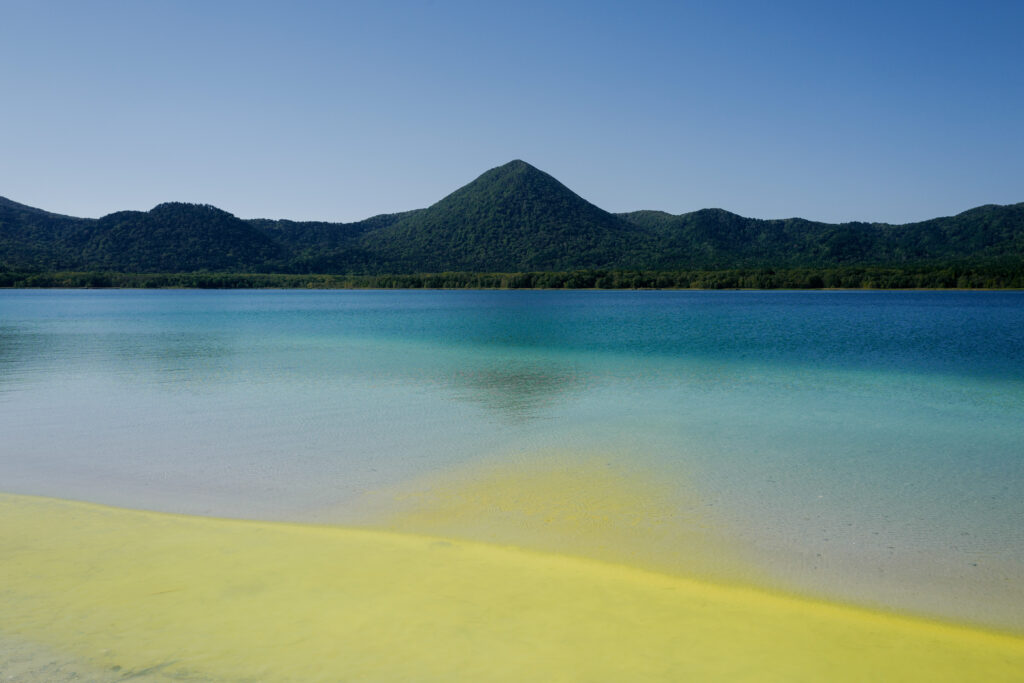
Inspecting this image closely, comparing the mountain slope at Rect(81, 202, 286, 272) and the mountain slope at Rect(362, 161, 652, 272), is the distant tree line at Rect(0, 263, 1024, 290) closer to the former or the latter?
the mountain slope at Rect(81, 202, 286, 272)

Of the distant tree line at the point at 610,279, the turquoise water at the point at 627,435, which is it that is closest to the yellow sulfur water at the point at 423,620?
the turquoise water at the point at 627,435

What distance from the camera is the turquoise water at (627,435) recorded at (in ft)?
17.7

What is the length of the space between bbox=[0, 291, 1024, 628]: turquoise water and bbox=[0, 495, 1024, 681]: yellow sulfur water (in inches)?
27.6

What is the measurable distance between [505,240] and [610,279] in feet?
97.5

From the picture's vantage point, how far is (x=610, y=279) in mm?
103062

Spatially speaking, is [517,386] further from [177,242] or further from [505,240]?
[177,242]

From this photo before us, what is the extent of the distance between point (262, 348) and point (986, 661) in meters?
21.2

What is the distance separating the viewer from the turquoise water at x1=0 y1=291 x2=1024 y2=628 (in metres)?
5.39

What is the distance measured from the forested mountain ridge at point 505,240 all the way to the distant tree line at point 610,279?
29.6ft

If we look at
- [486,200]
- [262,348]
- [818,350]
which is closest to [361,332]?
[262,348]

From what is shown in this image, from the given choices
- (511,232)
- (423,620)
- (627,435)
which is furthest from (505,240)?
(423,620)

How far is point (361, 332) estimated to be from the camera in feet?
100

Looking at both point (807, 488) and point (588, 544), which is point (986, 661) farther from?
point (807, 488)

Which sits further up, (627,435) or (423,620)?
(423,620)
